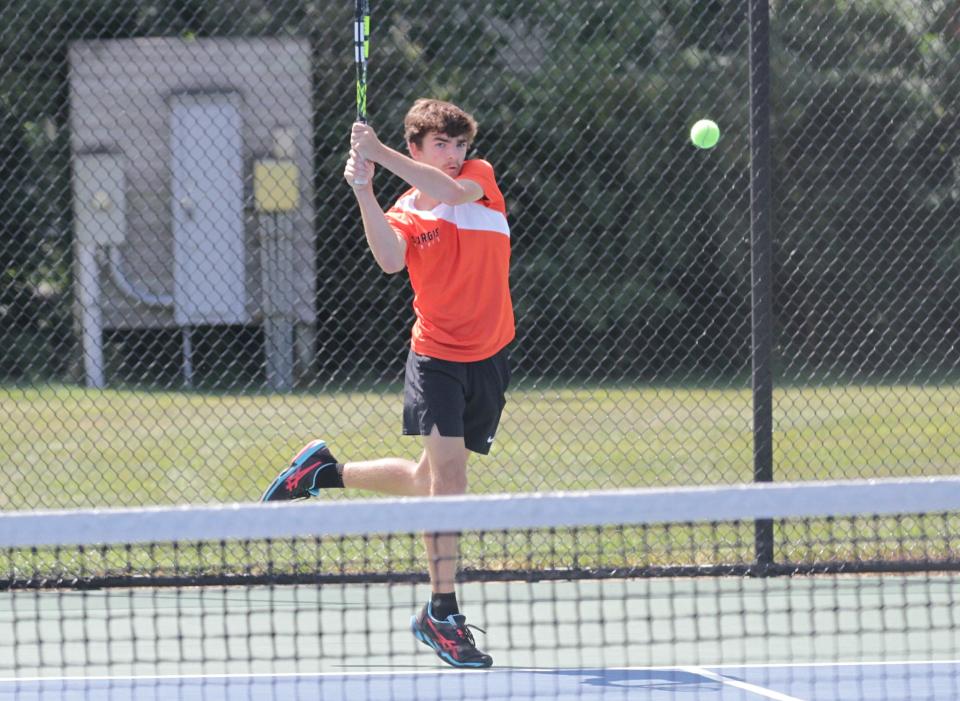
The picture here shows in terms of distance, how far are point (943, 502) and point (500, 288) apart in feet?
6.73

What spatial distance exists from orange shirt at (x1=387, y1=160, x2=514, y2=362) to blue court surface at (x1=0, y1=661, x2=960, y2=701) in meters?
0.97

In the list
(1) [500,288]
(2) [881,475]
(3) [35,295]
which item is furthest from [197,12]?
(1) [500,288]

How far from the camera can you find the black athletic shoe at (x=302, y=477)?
511 centimetres

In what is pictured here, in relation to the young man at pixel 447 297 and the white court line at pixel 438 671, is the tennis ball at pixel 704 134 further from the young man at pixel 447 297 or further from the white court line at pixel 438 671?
the white court line at pixel 438 671

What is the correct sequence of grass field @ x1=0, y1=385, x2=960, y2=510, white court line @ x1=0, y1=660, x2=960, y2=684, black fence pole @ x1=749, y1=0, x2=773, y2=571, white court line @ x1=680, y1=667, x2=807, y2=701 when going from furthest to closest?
1. grass field @ x1=0, y1=385, x2=960, y2=510
2. black fence pole @ x1=749, y1=0, x2=773, y2=571
3. white court line @ x1=0, y1=660, x2=960, y2=684
4. white court line @ x1=680, y1=667, x2=807, y2=701

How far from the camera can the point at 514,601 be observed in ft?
14.2

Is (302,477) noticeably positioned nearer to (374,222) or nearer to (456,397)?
(456,397)

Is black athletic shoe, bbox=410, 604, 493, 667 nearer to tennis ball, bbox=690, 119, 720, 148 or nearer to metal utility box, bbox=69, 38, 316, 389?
tennis ball, bbox=690, 119, 720, 148

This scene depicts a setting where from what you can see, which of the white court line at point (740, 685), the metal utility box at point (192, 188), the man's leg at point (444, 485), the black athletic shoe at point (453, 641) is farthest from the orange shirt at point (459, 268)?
the metal utility box at point (192, 188)

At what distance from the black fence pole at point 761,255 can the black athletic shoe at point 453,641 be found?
1.56m

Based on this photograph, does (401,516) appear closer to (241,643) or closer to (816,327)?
(241,643)

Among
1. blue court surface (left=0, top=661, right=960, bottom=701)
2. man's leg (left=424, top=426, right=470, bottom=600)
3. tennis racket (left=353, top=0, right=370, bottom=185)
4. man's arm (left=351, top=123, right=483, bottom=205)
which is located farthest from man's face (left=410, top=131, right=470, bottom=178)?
blue court surface (left=0, top=661, right=960, bottom=701)

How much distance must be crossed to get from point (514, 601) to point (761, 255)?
1.85 meters

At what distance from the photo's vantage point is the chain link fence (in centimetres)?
923
